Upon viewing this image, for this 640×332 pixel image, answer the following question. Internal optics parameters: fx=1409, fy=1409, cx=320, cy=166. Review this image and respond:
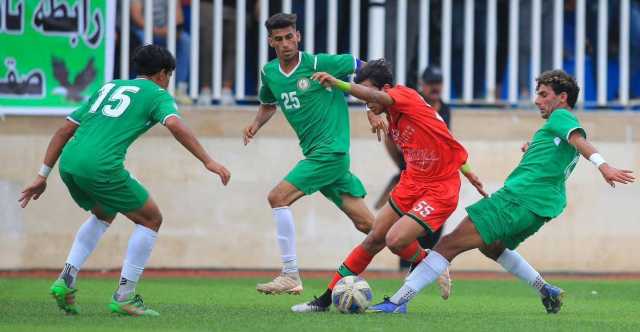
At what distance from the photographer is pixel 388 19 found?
1553 cm

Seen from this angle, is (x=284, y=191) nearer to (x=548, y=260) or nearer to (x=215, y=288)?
(x=215, y=288)

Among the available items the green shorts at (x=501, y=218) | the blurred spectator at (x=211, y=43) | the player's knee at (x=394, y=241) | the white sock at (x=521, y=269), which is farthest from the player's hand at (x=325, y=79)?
the blurred spectator at (x=211, y=43)

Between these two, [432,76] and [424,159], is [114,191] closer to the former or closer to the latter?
[424,159]

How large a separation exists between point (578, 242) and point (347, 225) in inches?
96.9

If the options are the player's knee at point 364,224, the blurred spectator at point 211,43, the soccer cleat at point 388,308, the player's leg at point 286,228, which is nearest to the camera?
the soccer cleat at point 388,308

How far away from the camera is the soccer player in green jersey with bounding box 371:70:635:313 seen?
8977mm

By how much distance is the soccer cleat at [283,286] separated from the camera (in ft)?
33.1

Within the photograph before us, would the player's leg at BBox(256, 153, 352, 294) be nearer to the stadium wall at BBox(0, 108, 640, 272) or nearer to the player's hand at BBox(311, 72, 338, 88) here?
the player's hand at BBox(311, 72, 338, 88)

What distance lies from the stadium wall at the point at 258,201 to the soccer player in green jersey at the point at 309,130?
3.64m

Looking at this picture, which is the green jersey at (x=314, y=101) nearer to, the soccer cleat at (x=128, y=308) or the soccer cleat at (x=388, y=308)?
the soccer cleat at (x=388, y=308)

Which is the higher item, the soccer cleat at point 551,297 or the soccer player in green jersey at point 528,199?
the soccer player in green jersey at point 528,199

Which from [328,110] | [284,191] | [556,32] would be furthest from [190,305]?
[556,32]

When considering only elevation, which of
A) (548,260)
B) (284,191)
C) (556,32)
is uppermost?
(556,32)

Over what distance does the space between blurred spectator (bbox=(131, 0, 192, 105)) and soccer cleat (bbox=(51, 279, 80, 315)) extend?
5944 millimetres
